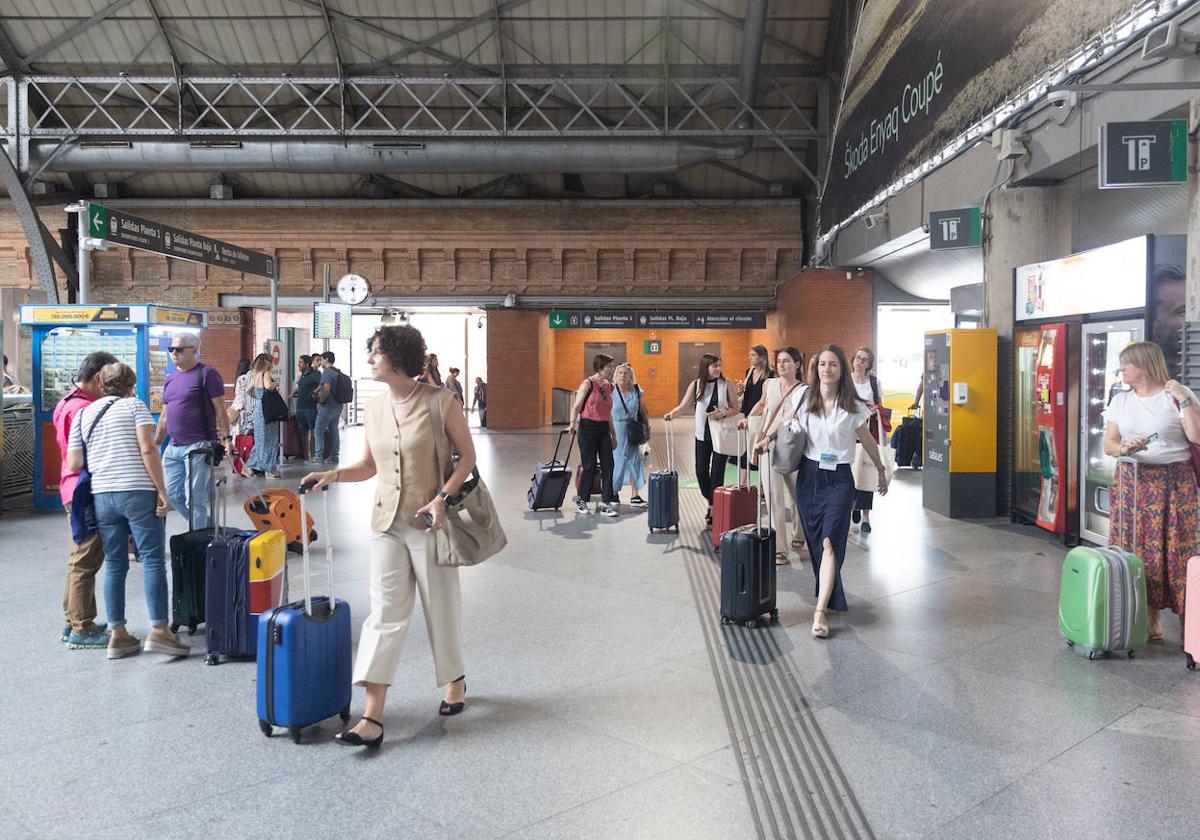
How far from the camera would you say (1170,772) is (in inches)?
136

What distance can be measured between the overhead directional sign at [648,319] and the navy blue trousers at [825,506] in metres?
16.0

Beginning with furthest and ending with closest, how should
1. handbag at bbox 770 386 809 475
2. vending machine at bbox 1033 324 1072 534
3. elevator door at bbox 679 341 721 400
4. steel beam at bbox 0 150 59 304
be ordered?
elevator door at bbox 679 341 721 400 < steel beam at bbox 0 150 59 304 < vending machine at bbox 1033 324 1072 534 < handbag at bbox 770 386 809 475

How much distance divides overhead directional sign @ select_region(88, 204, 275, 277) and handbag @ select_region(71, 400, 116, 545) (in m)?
7.14

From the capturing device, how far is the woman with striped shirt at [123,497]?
15.7ft

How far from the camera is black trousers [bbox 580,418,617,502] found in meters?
9.76

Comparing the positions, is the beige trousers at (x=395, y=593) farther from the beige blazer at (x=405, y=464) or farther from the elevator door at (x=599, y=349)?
the elevator door at (x=599, y=349)

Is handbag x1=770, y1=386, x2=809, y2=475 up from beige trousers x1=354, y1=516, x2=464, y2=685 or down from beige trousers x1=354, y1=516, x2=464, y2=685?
up

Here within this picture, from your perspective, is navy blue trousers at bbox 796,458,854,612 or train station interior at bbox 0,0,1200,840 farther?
navy blue trousers at bbox 796,458,854,612

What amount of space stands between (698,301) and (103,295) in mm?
14207

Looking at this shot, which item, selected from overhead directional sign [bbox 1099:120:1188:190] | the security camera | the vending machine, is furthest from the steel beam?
the security camera

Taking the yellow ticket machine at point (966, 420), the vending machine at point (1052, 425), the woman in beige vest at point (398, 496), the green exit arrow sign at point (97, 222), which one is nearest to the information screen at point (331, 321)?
the green exit arrow sign at point (97, 222)

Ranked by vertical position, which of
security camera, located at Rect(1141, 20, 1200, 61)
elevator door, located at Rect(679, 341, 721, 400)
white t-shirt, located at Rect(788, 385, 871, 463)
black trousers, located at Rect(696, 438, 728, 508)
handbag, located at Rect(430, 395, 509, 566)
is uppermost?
security camera, located at Rect(1141, 20, 1200, 61)

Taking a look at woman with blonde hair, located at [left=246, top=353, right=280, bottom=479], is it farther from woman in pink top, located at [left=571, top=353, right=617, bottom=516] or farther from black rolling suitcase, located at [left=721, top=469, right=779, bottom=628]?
black rolling suitcase, located at [left=721, top=469, right=779, bottom=628]

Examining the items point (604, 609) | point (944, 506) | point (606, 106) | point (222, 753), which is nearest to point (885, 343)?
point (606, 106)
